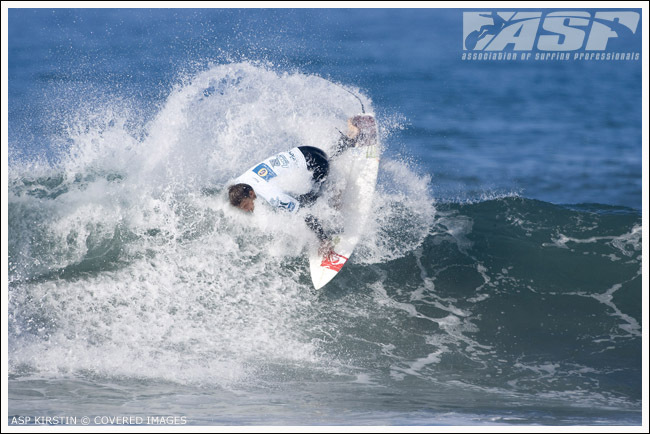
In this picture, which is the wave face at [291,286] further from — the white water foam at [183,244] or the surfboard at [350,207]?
the surfboard at [350,207]

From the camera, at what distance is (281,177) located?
7102mm

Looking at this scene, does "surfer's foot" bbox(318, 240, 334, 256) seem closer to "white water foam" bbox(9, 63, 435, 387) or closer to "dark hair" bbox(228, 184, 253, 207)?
"white water foam" bbox(9, 63, 435, 387)

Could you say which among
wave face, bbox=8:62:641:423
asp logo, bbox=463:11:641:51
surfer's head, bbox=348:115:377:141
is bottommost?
wave face, bbox=8:62:641:423

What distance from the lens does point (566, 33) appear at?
11836 mm

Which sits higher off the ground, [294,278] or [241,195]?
[241,195]

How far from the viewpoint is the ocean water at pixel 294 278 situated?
6.27m

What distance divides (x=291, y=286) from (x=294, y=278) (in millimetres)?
132

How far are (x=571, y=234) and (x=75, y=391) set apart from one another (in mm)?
6826

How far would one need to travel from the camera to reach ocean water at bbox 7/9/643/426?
6.27 metres

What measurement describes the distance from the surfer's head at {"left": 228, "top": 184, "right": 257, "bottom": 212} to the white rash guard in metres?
0.07

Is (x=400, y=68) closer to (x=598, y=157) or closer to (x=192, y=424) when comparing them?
(x=598, y=157)

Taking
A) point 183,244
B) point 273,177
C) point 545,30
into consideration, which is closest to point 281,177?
point 273,177

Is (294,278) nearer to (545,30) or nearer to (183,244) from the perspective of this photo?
(183,244)

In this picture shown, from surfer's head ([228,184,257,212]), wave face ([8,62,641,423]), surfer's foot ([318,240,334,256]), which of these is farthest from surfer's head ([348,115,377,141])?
surfer's head ([228,184,257,212])
